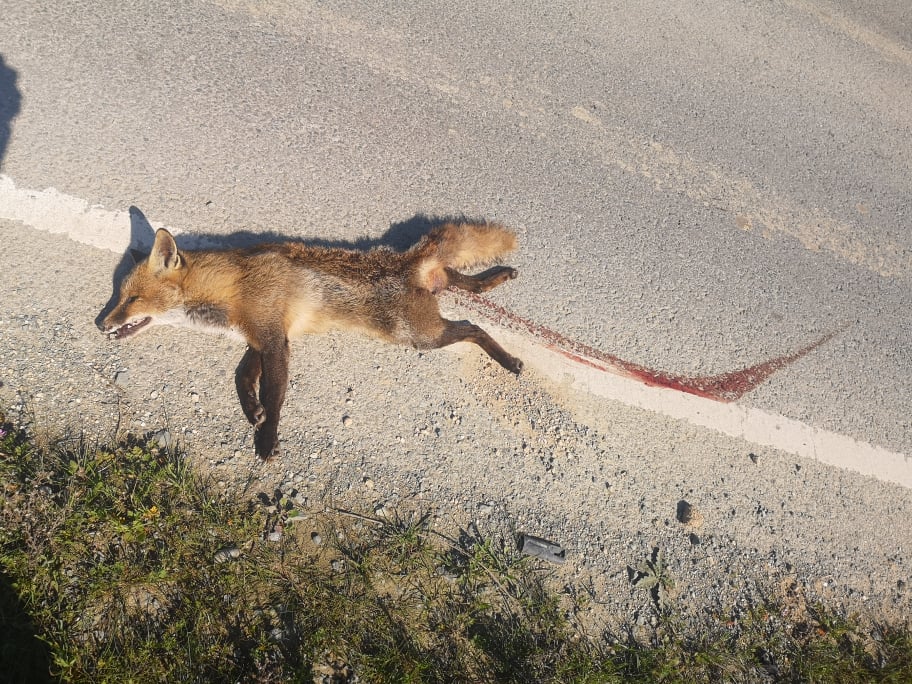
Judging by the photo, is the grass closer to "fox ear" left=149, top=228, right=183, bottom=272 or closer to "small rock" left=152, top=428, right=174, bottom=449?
"small rock" left=152, top=428, right=174, bottom=449

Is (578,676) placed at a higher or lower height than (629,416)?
lower

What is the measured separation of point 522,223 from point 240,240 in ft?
7.92

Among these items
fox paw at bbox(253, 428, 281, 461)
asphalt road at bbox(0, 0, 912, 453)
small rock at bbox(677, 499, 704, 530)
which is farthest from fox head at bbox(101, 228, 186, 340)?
small rock at bbox(677, 499, 704, 530)

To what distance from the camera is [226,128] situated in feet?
14.0

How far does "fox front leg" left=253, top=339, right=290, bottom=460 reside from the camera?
342cm

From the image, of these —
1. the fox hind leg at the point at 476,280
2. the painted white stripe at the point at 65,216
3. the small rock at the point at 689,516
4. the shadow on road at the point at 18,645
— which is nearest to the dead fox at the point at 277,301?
the fox hind leg at the point at 476,280

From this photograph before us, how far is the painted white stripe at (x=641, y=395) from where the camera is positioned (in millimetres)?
3787

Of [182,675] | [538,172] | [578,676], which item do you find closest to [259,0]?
[538,172]

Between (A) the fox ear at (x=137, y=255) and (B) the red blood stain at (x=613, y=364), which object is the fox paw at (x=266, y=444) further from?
(B) the red blood stain at (x=613, y=364)

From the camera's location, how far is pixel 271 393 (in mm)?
3527

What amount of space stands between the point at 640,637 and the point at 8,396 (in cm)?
448

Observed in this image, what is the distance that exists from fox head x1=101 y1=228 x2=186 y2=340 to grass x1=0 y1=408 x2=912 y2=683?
855mm

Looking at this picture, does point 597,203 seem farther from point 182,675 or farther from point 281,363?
point 182,675

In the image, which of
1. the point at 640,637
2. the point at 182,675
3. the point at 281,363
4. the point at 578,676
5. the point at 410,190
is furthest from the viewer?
the point at 410,190
